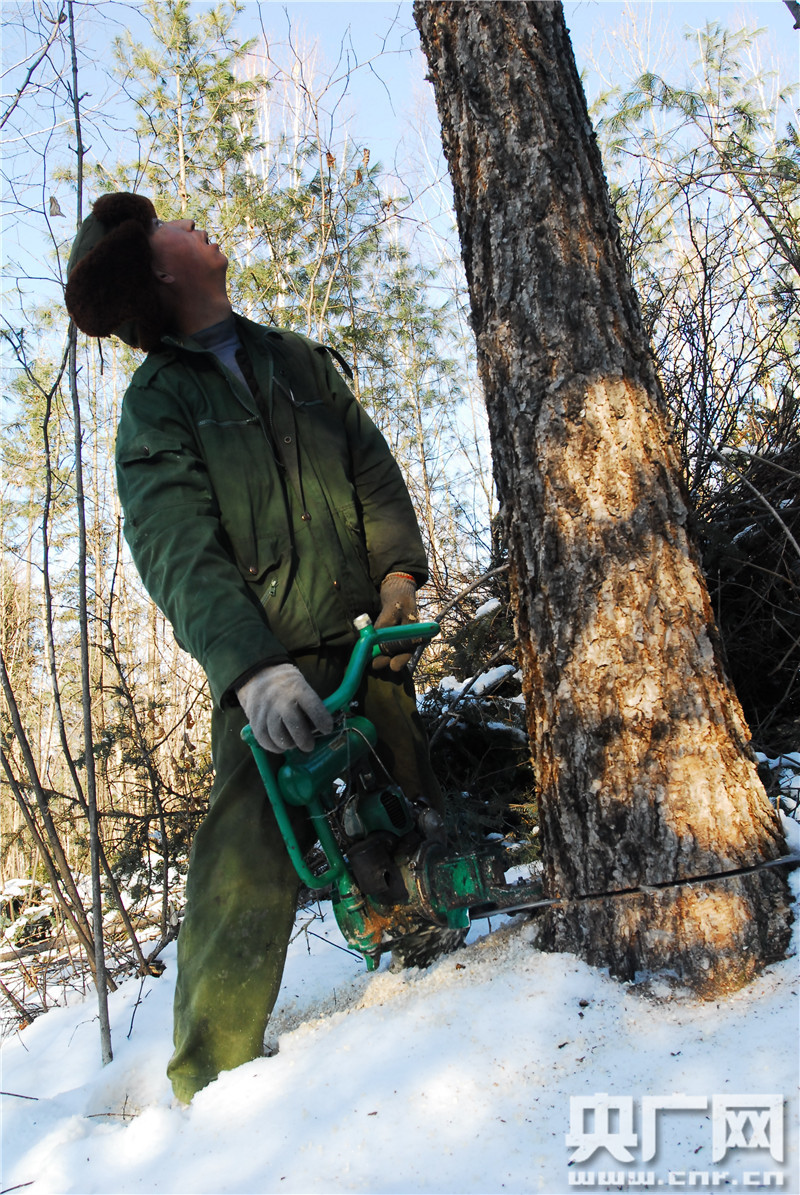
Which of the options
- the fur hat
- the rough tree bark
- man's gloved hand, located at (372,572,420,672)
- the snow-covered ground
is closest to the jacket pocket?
the fur hat

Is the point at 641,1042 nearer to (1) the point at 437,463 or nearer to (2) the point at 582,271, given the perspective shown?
(2) the point at 582,271

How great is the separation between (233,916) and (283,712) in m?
0.54

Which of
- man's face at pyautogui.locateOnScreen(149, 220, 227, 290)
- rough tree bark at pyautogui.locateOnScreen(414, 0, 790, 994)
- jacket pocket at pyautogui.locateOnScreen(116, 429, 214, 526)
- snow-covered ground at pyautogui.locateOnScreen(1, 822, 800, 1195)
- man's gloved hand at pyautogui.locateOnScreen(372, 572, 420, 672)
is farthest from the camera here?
man's face at pyautogui.locateOnScreen(149, 220, 227, 290)

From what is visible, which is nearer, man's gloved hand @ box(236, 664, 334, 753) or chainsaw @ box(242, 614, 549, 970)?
man's gloved hand @ box(236, 664, 334, 753)

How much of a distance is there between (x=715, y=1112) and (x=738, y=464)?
2.51m

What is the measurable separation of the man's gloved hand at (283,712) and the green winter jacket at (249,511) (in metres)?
0.06

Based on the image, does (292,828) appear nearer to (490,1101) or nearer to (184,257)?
(490,1101)

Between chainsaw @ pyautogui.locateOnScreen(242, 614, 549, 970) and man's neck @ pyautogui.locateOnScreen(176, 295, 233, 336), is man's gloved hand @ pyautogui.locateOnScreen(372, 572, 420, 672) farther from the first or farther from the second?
man's neck @ pyautogui.locateOnScreen(176, 295, 233, 336)

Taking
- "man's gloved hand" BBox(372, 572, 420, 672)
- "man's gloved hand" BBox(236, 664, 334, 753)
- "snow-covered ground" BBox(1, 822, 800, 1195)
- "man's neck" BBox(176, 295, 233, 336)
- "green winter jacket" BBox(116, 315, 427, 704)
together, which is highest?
"man's neck" BBox(176, 295, 233, 336)

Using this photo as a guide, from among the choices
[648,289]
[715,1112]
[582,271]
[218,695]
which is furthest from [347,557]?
[648,289]

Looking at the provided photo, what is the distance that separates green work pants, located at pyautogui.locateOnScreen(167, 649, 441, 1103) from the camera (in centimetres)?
171

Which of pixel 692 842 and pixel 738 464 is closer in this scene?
pixel 692 842

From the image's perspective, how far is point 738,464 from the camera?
307cm

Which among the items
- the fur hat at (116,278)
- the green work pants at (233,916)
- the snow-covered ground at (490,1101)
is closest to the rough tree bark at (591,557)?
the snow-covered ground at (490,1101)
